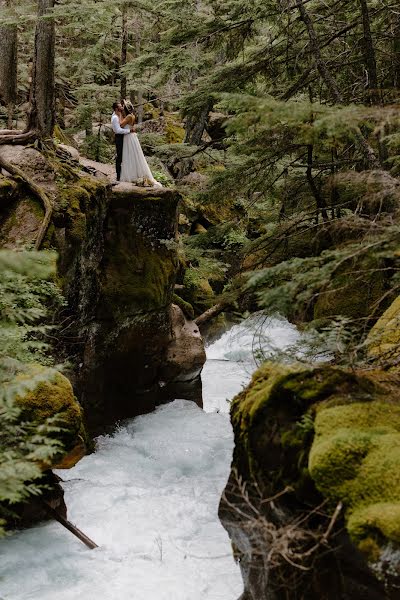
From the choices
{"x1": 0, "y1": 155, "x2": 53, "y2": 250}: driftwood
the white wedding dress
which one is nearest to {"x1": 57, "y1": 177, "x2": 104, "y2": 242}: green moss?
{"x1": 0, "y1": 155, "x2": 53, "y2": 250}: driftwood

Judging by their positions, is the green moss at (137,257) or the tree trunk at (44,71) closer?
the green moss at (137,257)

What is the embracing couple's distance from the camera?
40.2ft

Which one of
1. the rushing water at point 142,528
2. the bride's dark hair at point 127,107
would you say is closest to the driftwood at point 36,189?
the bride's dark hair at point 127,107

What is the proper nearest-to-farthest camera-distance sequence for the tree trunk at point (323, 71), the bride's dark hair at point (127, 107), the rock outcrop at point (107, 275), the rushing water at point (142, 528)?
the rushing water at point (142, 528) < the tree trunk at point (323, 71) < the rock outcrop at point (107, 275) < the bride's dark hair at point (127, 107)

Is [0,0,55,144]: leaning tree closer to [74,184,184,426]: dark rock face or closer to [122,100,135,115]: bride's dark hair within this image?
[122,100,135,115]: bride's dark hair

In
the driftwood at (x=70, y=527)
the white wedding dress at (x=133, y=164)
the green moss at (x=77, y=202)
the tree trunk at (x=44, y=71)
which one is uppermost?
the tree trunk at (x=44, y=71)

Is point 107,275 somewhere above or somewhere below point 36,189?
below

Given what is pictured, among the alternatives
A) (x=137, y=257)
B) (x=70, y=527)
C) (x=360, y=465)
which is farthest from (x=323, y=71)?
(x=70, y=527)

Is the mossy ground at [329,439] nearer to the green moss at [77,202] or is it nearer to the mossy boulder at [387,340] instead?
the mossy boulder at [387,340]

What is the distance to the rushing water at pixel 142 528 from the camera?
640 cm

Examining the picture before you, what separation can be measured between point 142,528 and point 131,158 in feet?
26.0

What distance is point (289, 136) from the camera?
8.13 metres

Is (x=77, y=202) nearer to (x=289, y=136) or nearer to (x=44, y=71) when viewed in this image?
(x=44, y=71)

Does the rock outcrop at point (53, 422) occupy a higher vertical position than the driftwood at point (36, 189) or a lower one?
lower
